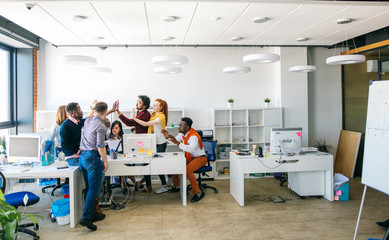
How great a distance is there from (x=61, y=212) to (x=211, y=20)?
3.76 meters

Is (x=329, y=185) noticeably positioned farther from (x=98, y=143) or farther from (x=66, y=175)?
(x=66, y=175)

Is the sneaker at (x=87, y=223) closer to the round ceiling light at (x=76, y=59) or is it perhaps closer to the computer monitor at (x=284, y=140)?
the round ceiling light at (x=76, y=59)

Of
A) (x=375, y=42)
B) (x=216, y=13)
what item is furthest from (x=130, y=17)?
(x=375, y=42)

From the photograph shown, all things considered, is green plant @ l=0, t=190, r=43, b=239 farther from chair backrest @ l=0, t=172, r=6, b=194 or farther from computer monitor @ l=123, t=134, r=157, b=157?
computer monitor @ l=123, t=134, r=157, b=157

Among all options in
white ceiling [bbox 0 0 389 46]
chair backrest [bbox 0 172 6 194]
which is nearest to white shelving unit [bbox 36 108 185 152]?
white ceiling [bbox 0 0 389 46]

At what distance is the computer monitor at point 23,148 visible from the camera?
4344 mm

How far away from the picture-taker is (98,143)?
3.98 metres

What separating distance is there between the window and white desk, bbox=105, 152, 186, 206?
3.20 m

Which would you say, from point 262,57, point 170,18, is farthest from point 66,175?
point 262,57

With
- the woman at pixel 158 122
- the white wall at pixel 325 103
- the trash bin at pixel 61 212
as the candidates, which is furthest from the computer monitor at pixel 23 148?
the white wall at pixel 325 103

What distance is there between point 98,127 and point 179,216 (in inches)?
70.3

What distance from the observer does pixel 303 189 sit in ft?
16.8

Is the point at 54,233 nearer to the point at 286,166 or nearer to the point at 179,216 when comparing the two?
the point at 179,216

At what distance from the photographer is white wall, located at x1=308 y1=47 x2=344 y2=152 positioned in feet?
24.8
